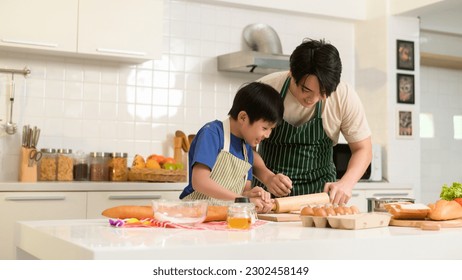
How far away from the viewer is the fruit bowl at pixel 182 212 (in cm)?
179

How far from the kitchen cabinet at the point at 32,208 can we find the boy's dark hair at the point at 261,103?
5.03 feet

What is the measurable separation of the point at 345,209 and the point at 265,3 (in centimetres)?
303

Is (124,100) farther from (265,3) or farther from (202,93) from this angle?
(265,3)

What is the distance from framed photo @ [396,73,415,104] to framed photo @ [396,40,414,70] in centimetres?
8

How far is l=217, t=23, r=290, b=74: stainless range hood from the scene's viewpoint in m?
4.32

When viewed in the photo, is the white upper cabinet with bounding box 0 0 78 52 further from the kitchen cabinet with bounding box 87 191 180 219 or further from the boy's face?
the boy's face

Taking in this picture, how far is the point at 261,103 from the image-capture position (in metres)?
2.41

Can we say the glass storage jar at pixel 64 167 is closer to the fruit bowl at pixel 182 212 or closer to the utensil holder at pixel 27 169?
the utensil holder at pixel 27 169

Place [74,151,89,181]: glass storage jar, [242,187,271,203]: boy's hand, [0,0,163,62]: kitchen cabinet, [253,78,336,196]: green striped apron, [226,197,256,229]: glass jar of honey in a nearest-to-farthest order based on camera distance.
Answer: [226,197,256,229]: glass jar of honey < [242,187,271,203]: boy's hand < [253,78,336,196]: green striped apron < [0,0,163,62]: kitchen cabinet < [74,151,89,181]: glass storage jar

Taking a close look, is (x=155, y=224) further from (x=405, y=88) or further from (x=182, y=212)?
(x=405, y=88)

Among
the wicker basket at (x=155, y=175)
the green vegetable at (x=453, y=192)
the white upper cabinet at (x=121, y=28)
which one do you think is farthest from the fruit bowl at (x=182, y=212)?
the white upper cabinet at (x=121, y=28)

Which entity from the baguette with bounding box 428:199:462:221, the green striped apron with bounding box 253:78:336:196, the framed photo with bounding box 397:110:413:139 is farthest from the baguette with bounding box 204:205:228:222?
the framed photo with bounding box 397:110:413:139

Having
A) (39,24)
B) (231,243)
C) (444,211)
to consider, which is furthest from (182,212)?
(39,24)

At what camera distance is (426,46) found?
520cm
